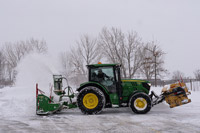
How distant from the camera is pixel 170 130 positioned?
5.29 metres

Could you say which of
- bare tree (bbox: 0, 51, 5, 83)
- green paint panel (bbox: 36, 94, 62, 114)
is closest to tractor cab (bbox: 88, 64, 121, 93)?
green paint panel (bbox: 36, 94, 62, 114)

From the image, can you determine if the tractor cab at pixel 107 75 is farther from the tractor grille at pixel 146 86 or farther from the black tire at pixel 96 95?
the tractor grille at pixel 146 86

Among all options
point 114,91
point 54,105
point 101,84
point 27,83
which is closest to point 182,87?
point 114,91

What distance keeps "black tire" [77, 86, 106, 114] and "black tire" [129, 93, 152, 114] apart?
113 cm

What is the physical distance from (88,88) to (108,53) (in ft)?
71.0

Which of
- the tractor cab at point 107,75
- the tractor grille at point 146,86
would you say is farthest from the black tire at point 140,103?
the tractor cab at point 107,75

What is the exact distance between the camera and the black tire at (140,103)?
25.2 ft

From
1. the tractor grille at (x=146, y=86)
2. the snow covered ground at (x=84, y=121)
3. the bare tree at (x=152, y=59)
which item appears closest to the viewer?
the snow covered ground at (x=84, y=121)

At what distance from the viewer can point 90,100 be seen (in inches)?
317

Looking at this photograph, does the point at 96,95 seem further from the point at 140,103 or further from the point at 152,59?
the point at 152,59

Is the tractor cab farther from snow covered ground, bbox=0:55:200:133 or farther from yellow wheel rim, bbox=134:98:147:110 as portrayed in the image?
snow covered ground, bbox=0:55:200:133

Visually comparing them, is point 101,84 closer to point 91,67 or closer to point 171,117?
point 91,67

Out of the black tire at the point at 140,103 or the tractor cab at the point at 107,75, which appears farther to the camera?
the tractor cab at the point at 107,75

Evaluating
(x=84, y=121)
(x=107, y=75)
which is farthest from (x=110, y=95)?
(x=84, y=121)
